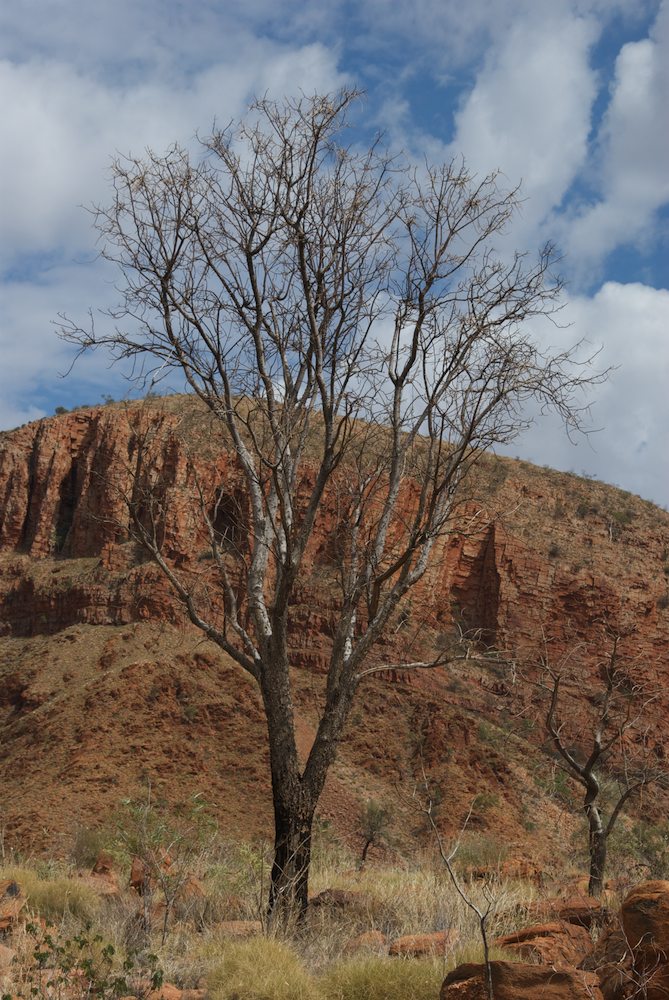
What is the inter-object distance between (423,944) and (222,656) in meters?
32.2

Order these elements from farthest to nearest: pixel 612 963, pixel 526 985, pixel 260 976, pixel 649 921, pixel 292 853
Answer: pixel 292 853 → pixel 260 976 → pixel 649 921 → pixel 612 963 → pixel 526 985

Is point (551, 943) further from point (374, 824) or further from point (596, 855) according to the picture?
point (374, 824)

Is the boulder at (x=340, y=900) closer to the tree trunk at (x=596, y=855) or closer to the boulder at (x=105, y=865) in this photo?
the tree trunk at (x=596, y=855)

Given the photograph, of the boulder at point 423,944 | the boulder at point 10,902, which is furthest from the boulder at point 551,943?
the boulder at point 10,902

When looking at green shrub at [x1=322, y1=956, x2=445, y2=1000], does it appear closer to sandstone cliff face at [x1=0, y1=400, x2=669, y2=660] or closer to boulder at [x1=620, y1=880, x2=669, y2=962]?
boulder at [x1=620, y1=880, x2=669, y2=962]

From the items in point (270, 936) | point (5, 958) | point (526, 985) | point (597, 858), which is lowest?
point (5, 958)

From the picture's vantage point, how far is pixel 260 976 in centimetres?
572

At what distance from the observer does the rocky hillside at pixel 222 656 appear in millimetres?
31844

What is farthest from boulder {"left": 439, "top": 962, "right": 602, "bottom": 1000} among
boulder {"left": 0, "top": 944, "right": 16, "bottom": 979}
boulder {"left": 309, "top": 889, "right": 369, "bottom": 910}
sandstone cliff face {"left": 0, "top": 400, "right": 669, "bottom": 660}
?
sandstone cliff face {"left": 0, "top": 400, "right": 669, "bottom": 660}

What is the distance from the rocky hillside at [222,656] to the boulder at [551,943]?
18.4 m

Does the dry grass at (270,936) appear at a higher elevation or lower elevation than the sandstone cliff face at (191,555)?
lower

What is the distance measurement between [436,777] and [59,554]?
2127 centimetres

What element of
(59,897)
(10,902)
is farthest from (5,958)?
(59,897)

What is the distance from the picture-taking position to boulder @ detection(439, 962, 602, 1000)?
490 centimetres
